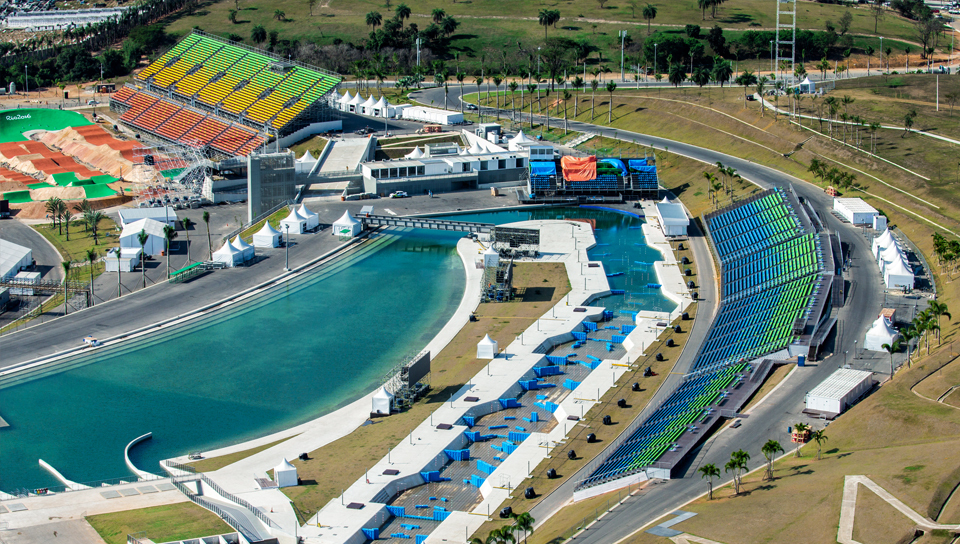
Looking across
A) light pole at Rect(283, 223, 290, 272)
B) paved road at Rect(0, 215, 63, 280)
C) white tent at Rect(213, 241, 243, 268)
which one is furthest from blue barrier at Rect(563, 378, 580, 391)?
paved road at Rect(0, 215, 63, 280)

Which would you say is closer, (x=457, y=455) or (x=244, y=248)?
(x=457, y=455)

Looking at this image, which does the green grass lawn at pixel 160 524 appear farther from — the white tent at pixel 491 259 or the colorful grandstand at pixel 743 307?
the white tent at pixel 491 259

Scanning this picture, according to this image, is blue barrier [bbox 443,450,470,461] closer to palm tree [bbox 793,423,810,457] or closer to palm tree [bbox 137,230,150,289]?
palm tree [bbox 793,423,810,457]

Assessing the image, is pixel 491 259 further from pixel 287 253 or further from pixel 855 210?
pixel 855 210

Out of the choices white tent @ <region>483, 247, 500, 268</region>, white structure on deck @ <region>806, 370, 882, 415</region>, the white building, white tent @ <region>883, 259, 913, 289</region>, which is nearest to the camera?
white structure on deck @ <region>806, 370, 882, 415</region>

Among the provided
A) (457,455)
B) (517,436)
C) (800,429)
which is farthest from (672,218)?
(457,455)

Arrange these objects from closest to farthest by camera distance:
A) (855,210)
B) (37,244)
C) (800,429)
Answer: (800,429) < (855,210) < (37,244)

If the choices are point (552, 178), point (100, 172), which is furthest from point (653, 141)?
point (100, 172)
